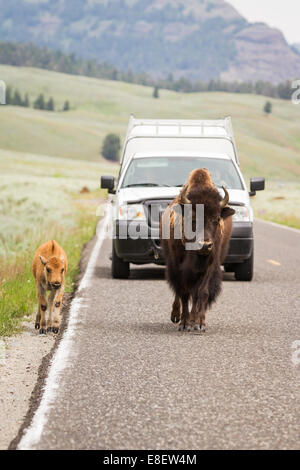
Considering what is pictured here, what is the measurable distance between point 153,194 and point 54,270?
15.1ft

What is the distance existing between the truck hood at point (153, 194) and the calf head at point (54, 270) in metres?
4.36

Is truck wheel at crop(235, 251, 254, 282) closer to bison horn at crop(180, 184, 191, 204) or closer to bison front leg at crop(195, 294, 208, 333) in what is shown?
bison front leg at crop(195, 294, 208, 333)

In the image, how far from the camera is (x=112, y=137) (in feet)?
566

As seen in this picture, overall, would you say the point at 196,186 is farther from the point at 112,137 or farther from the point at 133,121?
the point at 112,137

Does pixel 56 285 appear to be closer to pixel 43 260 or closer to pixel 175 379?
pixel 43 260

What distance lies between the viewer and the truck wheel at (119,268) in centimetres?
1320

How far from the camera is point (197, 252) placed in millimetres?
8492

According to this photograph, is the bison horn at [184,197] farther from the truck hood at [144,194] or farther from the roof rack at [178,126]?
the roof rack at [178,126]

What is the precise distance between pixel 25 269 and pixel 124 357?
20.0ft

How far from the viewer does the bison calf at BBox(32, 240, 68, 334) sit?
848 centimetres

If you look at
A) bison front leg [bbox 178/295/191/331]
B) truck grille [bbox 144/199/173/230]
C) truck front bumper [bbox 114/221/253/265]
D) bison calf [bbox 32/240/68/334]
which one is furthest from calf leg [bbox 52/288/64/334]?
truck grille [bbox 144/199/173/230]

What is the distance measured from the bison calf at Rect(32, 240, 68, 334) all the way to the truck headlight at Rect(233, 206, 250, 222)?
4.67 meters

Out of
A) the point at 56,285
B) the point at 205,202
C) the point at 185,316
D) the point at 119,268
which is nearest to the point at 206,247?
the point at 205,202
